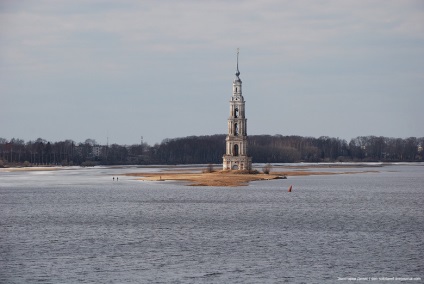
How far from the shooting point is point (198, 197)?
8325 cm

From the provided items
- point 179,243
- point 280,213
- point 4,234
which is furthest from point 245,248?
point 280,213

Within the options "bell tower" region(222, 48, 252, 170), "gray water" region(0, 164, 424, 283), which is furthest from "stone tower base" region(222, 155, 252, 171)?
"gray water" region(0, 164, 424, 283)

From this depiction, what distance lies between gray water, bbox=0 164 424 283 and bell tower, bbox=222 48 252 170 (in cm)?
4806

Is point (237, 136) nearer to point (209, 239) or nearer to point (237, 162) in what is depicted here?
point (237, 162)

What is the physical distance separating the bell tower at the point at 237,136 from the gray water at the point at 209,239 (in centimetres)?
4806

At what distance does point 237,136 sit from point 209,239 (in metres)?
83.9

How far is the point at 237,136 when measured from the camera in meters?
130

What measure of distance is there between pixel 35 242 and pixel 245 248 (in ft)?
37.4

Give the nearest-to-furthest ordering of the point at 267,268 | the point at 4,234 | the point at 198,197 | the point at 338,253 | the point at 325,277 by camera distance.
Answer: the point at 325,277
the point at 267,268
the point at 338,253
the point at 4,234
the point at 198,197

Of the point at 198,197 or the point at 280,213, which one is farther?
the point at 198,197

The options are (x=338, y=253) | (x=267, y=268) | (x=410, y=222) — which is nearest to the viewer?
(x=267, y=268)

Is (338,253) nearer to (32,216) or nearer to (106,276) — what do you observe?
(106,276)

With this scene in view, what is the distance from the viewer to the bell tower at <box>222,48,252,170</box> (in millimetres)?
128875

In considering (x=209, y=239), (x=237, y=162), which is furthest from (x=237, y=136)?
(x=209, y=239)
